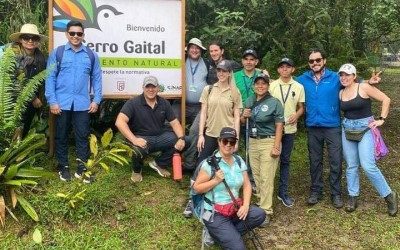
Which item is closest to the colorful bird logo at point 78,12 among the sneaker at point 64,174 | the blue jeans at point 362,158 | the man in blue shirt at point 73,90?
the man in blue shirt at point 73,90

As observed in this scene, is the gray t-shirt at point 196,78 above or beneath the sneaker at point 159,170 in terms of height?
above

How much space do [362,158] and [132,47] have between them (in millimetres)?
3564

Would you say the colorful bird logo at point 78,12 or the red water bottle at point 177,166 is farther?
the colorful bird logo at point 78,12

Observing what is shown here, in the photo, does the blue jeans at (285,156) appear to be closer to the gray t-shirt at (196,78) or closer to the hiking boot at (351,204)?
the hiking boot at (351,204)

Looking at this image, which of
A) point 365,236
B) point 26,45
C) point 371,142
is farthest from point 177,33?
point 365,236

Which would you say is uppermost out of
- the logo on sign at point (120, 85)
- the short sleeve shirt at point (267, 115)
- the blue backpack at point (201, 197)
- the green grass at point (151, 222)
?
the logo on sign at point (120, 85)

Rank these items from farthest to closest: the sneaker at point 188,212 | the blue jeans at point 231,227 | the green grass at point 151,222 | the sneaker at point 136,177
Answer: the sneaker at point 136,177, the sneaker at point 188,212, the green grass at point 151,222, the blue jeans at point 231,227

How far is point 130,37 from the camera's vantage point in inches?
258

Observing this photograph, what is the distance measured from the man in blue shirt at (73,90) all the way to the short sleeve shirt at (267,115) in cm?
210

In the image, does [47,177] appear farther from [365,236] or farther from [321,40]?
[321,40]

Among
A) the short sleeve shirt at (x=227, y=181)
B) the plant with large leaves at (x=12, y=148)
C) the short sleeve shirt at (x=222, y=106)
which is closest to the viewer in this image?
the short sleeve shirt at (x=227, y=181)

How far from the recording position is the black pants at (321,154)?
5875 mm

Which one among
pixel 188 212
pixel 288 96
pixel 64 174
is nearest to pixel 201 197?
pixel 188 212

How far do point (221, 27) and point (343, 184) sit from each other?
321 centimetres
